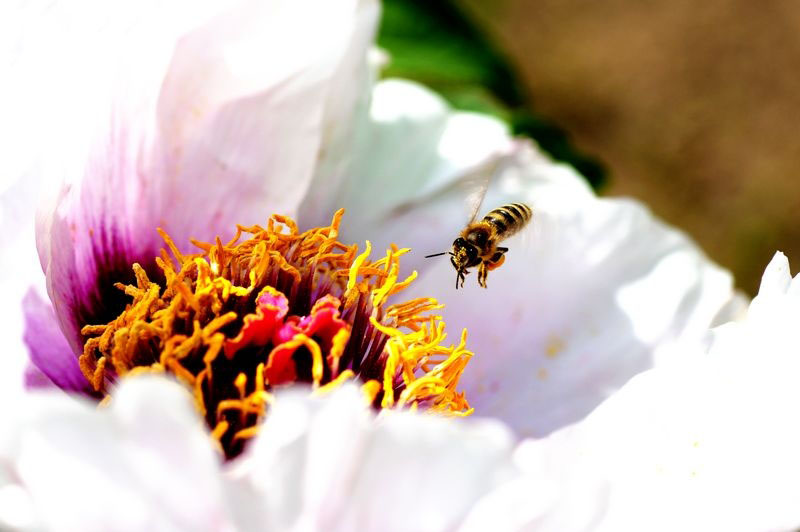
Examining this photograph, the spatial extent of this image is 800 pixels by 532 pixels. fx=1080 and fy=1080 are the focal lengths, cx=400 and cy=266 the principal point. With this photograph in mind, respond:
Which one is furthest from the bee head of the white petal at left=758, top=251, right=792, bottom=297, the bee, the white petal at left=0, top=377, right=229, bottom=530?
the white petal at left=0, top=377, right=229, bottom=530

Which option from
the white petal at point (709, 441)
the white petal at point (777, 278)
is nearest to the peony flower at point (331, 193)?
the white petal at point (709, 441)

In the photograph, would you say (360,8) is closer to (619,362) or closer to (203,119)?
(203,119)

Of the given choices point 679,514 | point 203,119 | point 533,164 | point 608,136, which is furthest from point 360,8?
point 608,136

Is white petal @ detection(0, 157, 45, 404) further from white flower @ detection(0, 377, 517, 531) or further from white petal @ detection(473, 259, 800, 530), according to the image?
white petal @ detection(473, 259, 800, 530)

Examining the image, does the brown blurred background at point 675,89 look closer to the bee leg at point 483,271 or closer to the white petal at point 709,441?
the bee leg at point 483,271

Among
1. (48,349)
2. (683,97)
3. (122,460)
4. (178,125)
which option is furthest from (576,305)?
(683,97)
